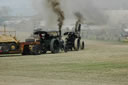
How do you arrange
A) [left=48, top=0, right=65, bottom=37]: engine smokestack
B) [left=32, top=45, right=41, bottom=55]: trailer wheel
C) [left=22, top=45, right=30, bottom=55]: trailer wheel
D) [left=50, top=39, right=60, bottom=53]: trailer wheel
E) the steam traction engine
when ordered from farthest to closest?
[left=48, top=0, right=65, bottom=37]: engine smokestack < the steam traction engine < [left=50, top=39, right=60, bottom=53]: trailer wheel < [left=22, top=45, right=30, bottom=55]: trailer wheel < [left=32, top=45, right=41, bottom=55]: trailer wheel

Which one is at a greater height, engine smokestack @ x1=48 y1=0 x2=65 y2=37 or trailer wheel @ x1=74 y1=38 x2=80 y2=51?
engine smokestack @ x1=48 y1=0 x2=65 y2=37

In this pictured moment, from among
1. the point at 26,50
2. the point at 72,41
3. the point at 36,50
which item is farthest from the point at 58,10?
the point at 26,50

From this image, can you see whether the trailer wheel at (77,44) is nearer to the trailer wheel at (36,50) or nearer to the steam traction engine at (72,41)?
the steam traction engine at (72,41)

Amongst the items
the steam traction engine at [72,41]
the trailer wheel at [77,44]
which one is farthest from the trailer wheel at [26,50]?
the trailer wheel at [77,44]

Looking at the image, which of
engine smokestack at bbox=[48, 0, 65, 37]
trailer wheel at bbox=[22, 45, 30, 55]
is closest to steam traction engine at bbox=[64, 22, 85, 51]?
engine smokestack at bbox=[48, 0, 65, 37]

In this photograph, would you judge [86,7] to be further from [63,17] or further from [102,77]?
[102,77]

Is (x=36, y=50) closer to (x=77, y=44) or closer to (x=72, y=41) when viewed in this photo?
(x=72, y=41)

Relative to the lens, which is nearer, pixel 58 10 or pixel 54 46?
pixel 54 46

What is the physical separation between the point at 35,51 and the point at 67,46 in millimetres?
7740

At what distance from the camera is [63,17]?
47625 millimetres

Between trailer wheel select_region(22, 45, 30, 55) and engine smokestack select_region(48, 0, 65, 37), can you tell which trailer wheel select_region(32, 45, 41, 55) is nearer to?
trailer wheel select_region(22, 45, 30, 55)

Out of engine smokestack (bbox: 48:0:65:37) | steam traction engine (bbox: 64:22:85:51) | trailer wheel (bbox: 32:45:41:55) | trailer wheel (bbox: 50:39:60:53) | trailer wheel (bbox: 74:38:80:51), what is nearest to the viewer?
trailer wheel (bbox: 32:45:41:55)

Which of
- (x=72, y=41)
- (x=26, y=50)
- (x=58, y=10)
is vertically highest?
(x=58, y=10)

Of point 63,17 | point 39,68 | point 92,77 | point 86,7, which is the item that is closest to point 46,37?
point 63,17
